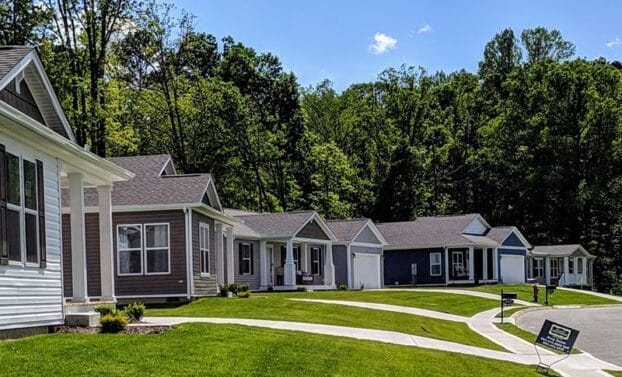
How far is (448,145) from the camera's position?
72000 mm

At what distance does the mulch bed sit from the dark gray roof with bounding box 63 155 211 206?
9.75 meters

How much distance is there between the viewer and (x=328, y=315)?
23.1 m

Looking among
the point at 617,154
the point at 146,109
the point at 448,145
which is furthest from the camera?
the point at 448,145

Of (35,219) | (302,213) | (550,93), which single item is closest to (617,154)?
(550,93)

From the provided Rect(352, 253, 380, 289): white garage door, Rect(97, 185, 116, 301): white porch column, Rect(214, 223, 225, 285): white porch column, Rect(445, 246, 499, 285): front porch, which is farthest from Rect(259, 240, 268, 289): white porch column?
Rect(97, 185, 116, 301): white porch column

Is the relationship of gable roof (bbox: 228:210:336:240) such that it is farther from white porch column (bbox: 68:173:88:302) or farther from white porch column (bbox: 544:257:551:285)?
white porch column (bbox: 544:257:551:285)

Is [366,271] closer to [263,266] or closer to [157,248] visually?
[263,266]

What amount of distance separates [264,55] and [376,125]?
43.6ft

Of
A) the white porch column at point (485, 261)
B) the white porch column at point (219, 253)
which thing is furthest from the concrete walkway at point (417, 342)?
the white porch column at point (485, 261)

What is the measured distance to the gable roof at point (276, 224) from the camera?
38875 mm

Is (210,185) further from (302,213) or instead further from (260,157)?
(260,157)

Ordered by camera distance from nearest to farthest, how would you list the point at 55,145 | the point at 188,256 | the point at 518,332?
the point at 55,145 → the point at 518,332 → the point at 188,256

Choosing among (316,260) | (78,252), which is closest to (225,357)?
(78,252)

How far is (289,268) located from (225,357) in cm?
2689
